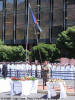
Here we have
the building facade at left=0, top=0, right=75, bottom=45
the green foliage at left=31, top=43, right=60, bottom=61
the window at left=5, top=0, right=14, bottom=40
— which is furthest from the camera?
the window at left=5, top=0, right=14, bottom=40

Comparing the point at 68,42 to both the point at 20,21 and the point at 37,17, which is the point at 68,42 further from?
the point at 20,21

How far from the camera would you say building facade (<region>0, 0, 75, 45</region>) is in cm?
6306

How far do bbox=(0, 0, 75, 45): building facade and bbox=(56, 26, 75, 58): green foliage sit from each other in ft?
26.7

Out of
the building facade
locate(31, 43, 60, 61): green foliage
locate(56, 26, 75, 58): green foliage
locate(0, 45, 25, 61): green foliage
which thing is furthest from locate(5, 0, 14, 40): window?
locate(56, 26, 75, 58): green foliage

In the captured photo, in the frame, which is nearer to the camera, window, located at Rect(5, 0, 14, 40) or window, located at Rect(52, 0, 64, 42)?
window, located at Rect(52, 0, 64, 42)

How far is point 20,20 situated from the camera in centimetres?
6856

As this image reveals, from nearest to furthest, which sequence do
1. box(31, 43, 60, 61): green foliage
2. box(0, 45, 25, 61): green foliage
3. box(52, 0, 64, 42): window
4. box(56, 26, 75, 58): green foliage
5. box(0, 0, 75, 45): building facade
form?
box(56, 26, 75, 58): green foliage
box(31, 43, 60, 61): green foliage
box(0, 45, 25, 61): green foliage
box(0, 0, 75, 45): building facade
box(52, 0, 64, 42): window

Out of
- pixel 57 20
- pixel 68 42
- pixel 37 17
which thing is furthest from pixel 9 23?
pixel 68 42

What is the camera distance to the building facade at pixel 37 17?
6306 centimetres

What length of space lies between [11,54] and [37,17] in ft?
Result: 42.5

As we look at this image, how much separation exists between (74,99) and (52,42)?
51.0 meters

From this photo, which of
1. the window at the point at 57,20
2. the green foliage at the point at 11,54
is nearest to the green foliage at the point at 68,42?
the green foliage at the point at 11,54

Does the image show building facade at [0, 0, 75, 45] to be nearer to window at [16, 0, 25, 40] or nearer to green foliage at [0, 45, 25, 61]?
window at [16, 0, 25, 40]

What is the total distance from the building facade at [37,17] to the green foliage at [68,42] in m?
8.15
